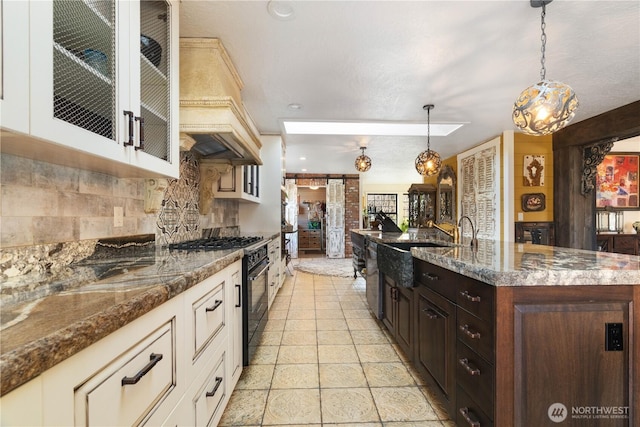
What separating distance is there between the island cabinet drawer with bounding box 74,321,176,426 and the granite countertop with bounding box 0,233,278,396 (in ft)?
0.36

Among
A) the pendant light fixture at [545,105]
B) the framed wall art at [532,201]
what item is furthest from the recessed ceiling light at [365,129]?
the pendant light fixture at [545,105]

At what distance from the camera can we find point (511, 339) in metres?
1.16

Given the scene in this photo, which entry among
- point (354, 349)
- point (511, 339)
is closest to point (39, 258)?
point (511, 339)

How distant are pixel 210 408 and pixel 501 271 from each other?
1.45 meters

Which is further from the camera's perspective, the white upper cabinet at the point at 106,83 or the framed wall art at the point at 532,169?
the framed wall art at the point at 532,169

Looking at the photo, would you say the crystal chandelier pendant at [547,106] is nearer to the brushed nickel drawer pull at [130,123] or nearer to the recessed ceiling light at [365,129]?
the brushed nickel drawer pull at [130,123]

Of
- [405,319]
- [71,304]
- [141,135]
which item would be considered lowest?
[405,319]

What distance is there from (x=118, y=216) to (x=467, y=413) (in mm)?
2098

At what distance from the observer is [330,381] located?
78.4 inches

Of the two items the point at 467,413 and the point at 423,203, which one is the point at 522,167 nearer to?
the point at 423,203

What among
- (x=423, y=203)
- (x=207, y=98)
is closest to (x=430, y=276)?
(x=207, y=98)

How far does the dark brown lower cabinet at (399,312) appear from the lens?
2114 millimetres

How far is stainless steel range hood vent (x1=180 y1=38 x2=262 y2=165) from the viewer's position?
1.91 meters

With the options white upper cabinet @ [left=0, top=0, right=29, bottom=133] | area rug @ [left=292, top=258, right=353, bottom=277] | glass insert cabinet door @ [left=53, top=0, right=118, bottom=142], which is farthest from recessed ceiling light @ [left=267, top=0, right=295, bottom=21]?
area rug @ [left=292, top=258, right=353, bottom=277]
